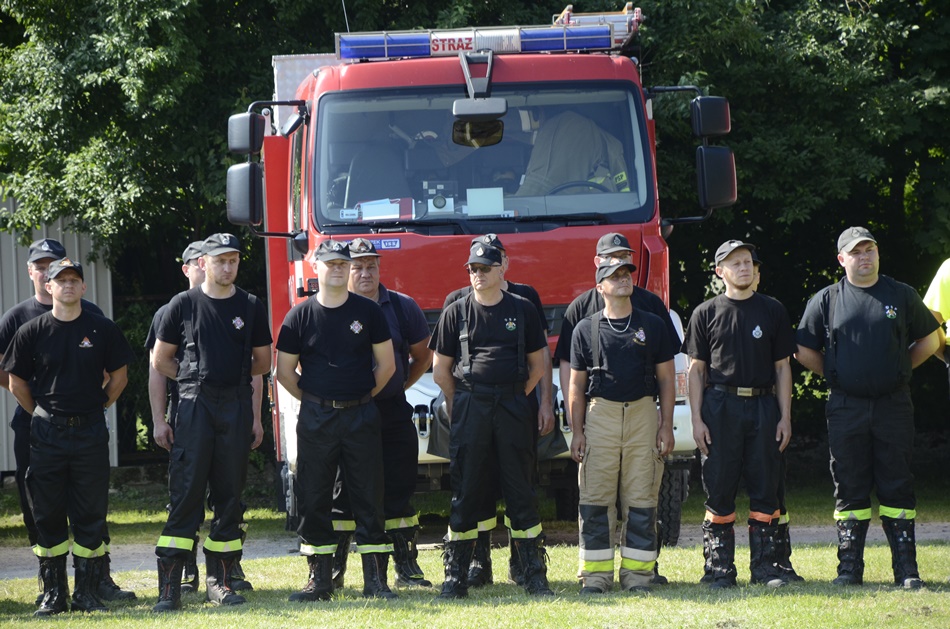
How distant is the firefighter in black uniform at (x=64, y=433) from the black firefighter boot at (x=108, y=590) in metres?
0.31

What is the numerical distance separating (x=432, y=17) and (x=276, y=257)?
12.9ft

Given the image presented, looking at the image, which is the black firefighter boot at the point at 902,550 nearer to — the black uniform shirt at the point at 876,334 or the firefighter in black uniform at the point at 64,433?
the black uniform shirt at the point at 876,334

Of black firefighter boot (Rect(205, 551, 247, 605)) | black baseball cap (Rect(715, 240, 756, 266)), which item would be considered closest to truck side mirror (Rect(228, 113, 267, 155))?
black firefighter boot (Rect(205, 551, 247, 605))

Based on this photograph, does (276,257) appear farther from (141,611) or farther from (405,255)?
(141,611)

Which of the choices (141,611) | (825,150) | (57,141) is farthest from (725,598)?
(57,141)

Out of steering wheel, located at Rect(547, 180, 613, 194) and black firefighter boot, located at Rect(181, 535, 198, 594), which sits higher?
steering wheel, located at Rect(547, 180, 613, 194)

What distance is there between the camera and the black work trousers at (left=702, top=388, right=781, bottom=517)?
715cm

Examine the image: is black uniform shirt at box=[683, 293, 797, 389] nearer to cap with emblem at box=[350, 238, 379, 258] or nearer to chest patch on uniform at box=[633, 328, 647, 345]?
chest patch on uniform at box=[633, 328, 647, 345]

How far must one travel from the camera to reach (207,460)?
6.91m

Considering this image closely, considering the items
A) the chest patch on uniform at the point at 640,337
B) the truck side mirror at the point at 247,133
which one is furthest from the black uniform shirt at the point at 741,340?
the truck side mirror at the point at 247,133

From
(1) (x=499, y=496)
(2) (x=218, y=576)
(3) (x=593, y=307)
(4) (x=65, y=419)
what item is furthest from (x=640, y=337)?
(4) (x=65, y=419)

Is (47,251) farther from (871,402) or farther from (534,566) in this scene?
(871,402)

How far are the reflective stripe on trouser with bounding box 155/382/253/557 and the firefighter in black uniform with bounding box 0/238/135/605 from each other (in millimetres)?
667

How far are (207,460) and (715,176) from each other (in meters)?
3.84
